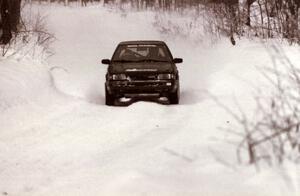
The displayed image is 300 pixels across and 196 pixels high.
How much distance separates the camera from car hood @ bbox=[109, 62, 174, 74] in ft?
41.2

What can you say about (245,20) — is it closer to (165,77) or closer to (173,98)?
(173,98)

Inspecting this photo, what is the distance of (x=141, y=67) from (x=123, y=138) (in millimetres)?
3879

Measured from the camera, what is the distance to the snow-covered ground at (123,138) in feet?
20.0

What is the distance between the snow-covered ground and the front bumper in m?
0.51

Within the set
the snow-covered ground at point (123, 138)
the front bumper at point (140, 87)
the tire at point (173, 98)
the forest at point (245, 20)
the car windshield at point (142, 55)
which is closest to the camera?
the snow-covered ground at point (123, 138)

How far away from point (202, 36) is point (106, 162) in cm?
1868

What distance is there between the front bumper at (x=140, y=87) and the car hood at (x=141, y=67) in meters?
0.25

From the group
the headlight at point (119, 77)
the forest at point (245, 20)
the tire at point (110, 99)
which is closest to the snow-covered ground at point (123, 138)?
the tire at point (110, 99)


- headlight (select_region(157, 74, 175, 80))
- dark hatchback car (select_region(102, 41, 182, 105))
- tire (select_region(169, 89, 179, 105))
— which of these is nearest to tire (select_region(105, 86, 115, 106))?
dark hatchback car (select_region(102, 41, 182, 105))

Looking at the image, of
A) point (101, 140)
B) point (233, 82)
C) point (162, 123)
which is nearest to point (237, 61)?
point (233, 82)

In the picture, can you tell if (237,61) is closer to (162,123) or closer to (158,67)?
(158,67)

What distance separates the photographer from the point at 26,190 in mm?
6305

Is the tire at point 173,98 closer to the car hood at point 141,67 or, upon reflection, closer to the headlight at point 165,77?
the headlight at point 165,77

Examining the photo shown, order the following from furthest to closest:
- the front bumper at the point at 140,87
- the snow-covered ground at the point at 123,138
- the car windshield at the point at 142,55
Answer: the car windshield at the point at 142,55
the front bumper at the point at 140,87
the snow-covered ground at the point at 123,138
